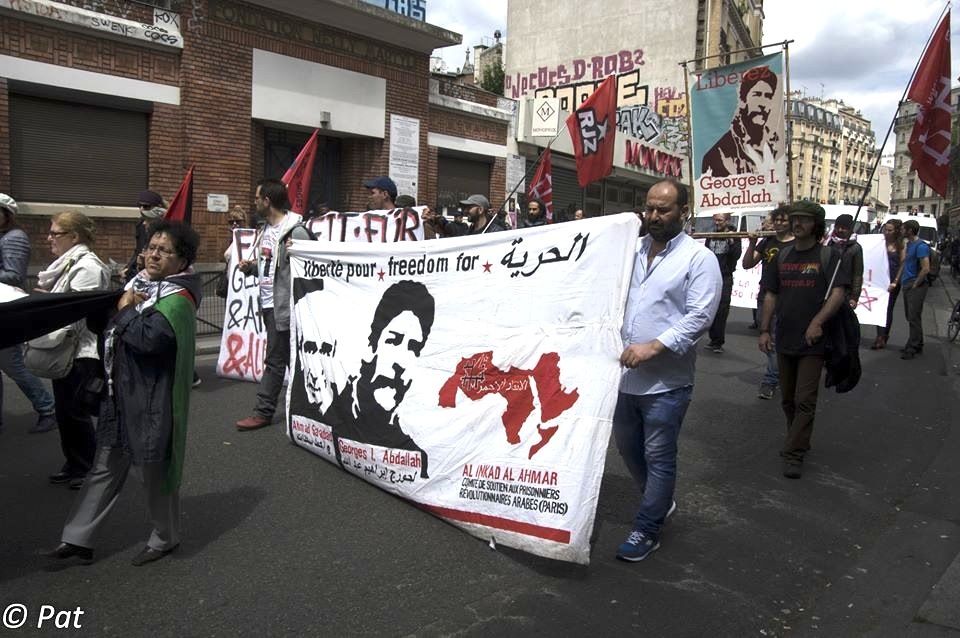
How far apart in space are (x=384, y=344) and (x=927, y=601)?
10.2ft

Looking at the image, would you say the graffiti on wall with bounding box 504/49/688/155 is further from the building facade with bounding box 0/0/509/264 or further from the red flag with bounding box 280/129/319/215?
the red flag with bounding box 280/129/319/215

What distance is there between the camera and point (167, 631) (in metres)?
2.88

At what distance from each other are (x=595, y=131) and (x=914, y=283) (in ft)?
17.5

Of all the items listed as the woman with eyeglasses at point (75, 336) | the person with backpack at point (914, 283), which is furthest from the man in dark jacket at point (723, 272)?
the woman with eyeglasses at point (75, 336)

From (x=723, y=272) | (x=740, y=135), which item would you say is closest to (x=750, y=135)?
(x=740, y=135)

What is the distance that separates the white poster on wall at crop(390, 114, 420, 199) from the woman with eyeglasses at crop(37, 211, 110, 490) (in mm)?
11790

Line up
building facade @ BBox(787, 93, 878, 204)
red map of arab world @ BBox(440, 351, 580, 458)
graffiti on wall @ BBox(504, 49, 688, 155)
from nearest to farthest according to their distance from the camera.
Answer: red map of arab world @ BBox(440, 351, 580, 458)
graffiti on wall @ BBox(504, 49, 688, 155)
building facade @ BBox(787, 93, 878, 204)

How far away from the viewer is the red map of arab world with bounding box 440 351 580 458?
3.50 meters

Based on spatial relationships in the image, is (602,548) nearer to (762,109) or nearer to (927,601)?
(927,601)

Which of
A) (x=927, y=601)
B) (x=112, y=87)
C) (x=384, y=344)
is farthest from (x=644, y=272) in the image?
(x=112, y=87)

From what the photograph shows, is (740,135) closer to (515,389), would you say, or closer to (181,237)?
(515,389)

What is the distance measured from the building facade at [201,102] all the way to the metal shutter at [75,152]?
0.02 meters

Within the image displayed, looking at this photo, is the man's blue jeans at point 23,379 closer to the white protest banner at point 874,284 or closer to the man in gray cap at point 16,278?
the man in gray cap at point 16,278

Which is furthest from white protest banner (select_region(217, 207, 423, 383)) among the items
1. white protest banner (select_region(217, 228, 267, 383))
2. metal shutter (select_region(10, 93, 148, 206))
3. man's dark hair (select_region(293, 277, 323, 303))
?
metal shutter (select_region(10, 93, 148, 206))
